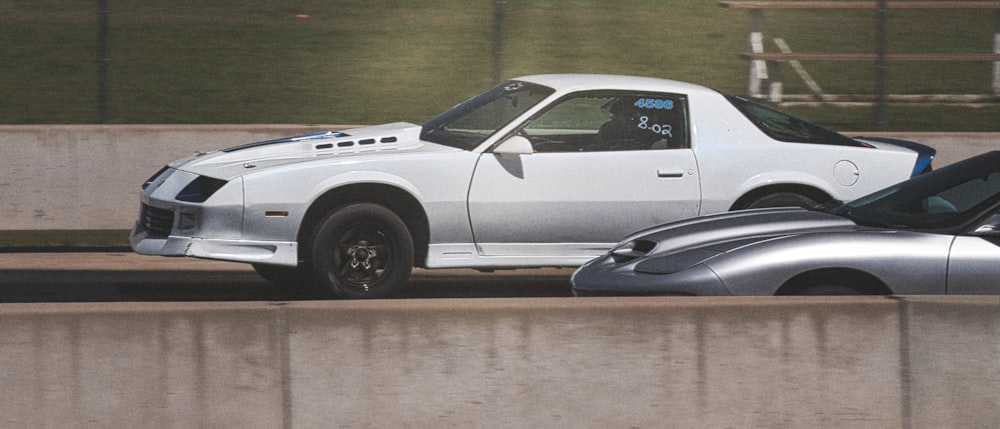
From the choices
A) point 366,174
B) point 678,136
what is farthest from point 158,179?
point 678,136

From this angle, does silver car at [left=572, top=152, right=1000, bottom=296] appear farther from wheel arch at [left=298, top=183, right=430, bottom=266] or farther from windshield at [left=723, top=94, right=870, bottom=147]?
windshield at [left=723, top=94, right=870, bottom=147]

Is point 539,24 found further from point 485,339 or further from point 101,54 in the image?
point 485,339

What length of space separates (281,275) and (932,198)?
4.40 m

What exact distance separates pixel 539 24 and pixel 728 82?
2.63 meters

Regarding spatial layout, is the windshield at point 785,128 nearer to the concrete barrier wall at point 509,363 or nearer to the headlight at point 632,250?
the headlight at point 632,250

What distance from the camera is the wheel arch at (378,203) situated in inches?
338

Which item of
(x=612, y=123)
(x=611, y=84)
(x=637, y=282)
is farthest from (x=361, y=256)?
(x=637, y=282)

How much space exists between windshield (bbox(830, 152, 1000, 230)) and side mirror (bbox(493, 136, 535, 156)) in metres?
2.12

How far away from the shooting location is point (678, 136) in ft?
29.7

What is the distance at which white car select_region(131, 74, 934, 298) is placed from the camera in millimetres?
8516

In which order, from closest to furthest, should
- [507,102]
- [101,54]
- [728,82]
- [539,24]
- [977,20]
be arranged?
1. [507,102]
2. [101,54]
3. [728,82]
4. [539,24]
5. [977,20]

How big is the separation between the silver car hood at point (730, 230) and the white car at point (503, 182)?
1489 millimetres

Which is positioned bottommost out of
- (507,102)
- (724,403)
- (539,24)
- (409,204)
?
(724,403)

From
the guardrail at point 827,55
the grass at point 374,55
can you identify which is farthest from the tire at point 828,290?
the grass at point 374,55
